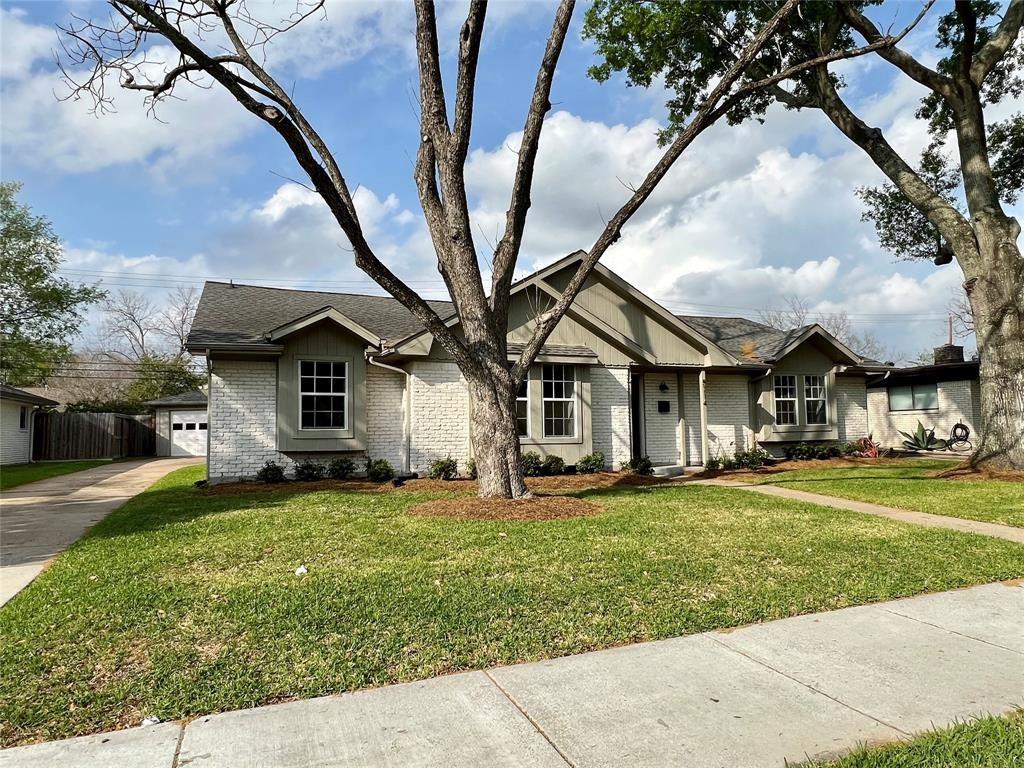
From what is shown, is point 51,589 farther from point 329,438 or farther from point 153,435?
point 153,435

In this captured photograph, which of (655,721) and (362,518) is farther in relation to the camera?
(362,518)

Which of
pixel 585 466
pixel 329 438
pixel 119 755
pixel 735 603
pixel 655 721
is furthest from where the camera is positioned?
pixel 585 466

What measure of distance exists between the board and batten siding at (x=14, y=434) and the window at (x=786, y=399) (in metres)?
26.8

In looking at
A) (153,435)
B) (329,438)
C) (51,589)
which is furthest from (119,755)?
(153,435)

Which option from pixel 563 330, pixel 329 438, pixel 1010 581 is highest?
pixel 563 330

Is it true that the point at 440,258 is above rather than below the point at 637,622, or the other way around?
above

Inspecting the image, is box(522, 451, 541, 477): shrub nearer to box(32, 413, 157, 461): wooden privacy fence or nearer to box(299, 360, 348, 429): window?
box(299, 360, 348, 429): window

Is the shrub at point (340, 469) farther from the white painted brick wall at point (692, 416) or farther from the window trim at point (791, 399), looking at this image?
the window trim at point (791, 399)

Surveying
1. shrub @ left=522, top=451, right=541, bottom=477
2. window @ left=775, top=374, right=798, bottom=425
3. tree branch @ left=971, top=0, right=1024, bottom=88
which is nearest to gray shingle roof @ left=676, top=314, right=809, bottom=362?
window @ left=775, top=374, right=798, bottom=425

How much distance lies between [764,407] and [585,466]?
641cm

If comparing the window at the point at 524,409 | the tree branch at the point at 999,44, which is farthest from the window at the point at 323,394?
the tree branch at the point at 999,44

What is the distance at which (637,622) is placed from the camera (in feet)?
14.2

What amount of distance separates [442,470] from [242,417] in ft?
14.3

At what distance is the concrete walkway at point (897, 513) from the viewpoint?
7711mm
